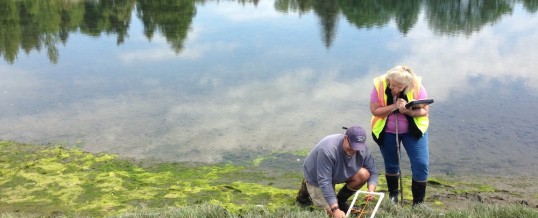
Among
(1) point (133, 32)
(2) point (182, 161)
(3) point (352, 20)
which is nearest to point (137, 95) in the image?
(2) point (182, 161)

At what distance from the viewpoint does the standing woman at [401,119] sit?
5082 millimetres

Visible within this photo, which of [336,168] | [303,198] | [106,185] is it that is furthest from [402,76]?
[106,185]

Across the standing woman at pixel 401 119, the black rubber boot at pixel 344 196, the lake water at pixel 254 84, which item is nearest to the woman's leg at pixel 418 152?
the standing woman at pixel 401 119

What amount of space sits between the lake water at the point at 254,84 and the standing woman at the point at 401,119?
256 centimetres

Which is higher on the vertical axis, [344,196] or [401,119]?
[401,119]

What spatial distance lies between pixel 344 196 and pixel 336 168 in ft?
1.96

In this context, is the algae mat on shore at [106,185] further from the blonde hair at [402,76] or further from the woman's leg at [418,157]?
the blonde hair at [402,76]

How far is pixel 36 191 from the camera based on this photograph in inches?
275

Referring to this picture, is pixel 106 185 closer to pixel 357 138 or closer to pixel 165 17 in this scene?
pixel 357 138

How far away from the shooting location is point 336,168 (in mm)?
5199

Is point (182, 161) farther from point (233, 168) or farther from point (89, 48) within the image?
point (89, 48)

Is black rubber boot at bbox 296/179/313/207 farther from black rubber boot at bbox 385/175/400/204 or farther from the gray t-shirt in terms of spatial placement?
black rubber boot at bbox 385/175/400/204

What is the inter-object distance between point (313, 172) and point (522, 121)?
20.4ft

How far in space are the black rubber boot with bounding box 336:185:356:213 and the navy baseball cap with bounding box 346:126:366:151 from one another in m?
0.95
